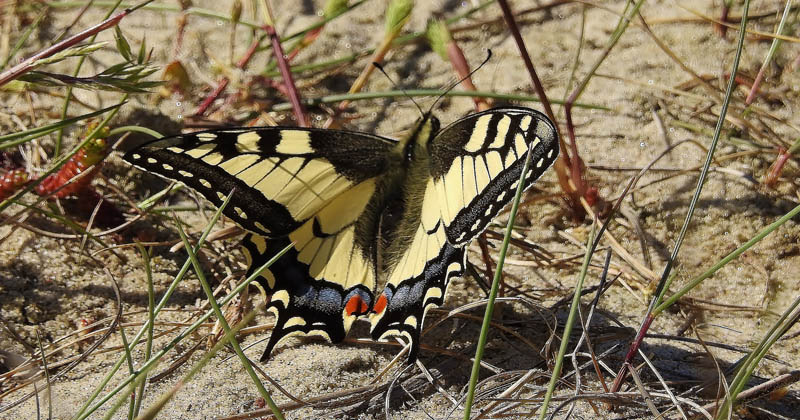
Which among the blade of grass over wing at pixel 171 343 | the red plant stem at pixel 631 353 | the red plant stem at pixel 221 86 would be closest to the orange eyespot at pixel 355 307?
the blade of grass over wing at pixel 171 343

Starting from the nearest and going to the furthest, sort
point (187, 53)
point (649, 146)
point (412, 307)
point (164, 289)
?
point (412, 307)
point (164, 289)
point (649, 146)
point (187, 53)

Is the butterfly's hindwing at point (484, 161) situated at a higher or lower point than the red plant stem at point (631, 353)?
higher

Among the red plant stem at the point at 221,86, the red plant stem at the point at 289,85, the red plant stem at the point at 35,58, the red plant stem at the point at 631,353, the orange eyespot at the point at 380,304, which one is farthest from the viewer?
the red plant stem at the point at 221,86

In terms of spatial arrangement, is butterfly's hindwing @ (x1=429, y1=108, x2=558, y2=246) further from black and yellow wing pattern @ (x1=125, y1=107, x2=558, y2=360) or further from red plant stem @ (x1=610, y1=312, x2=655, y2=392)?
red plant stem @ (x1=610, y1=312, x2=655, y2=392)

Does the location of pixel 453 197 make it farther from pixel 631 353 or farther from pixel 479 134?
pixel 631 353

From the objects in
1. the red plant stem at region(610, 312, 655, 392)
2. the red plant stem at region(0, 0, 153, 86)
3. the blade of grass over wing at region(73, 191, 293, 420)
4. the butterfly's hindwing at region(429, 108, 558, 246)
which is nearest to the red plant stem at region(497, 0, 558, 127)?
the butterfly's hindwing at region(429, 108, 558, 246)

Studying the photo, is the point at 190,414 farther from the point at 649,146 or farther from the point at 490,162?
the point at 649,146

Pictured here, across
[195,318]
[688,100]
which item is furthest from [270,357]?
[688,100]

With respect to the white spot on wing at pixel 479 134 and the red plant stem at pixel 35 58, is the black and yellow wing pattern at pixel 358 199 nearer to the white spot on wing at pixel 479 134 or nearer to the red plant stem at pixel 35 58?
the white spot on wing at pixel 479 134
